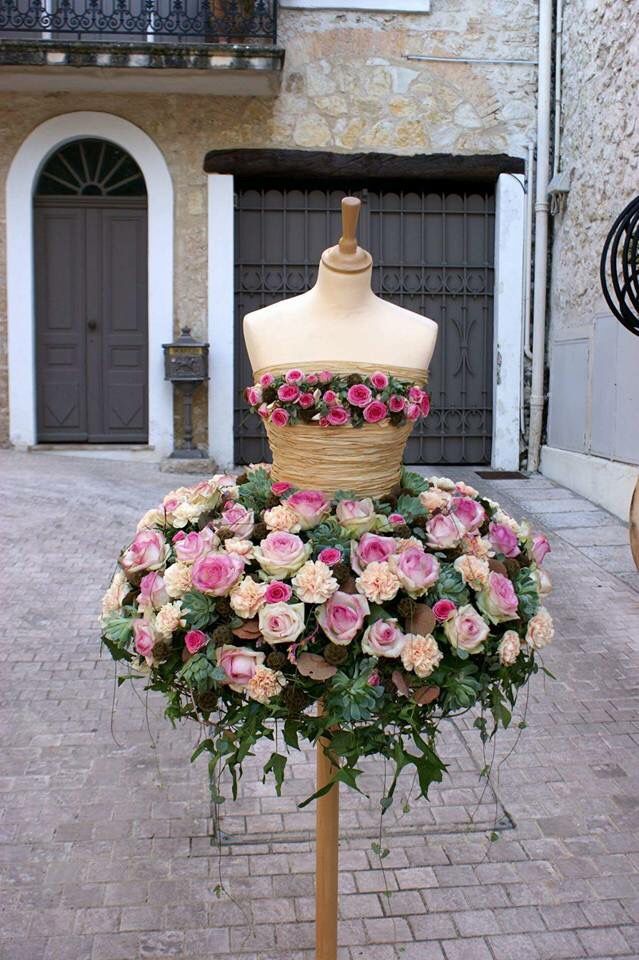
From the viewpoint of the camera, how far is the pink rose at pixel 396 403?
178cm

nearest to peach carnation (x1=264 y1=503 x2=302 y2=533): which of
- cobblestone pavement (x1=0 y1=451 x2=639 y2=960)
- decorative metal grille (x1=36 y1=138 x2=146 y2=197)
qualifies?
cobblestone pavement (x1=0 y1=451 x2=639 y2=960)

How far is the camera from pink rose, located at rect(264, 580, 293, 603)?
1543 mm

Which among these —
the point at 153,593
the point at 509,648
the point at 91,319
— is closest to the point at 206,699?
the point at 153,593

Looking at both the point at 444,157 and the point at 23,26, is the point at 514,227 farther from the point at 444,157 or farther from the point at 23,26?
the point at 23,26

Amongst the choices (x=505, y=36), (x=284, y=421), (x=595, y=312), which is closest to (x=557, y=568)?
(x=595, y=312)

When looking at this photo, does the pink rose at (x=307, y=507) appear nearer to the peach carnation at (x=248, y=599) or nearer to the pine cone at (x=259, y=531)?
the pine cone at (x=259, y=531)

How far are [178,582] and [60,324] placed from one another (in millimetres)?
6942

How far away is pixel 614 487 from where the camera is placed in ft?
21.1

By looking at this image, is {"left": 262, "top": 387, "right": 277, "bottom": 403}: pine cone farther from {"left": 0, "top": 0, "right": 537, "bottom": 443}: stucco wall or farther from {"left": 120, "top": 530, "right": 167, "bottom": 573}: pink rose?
{"left": 0, "top": 0, "right": 537, "bottom": 443}: stucco wall

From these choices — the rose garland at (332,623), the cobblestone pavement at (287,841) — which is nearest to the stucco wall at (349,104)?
the cobblestone pavement at (287,841)

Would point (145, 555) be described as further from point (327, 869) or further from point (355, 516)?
point (327, 869)

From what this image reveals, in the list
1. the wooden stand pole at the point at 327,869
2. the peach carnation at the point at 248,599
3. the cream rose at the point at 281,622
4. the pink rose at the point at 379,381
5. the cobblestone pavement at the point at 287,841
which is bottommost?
the cobblestone pavement at the point at 287,841

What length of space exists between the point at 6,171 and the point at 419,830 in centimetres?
691

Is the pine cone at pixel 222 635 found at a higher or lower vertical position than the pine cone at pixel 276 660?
higher
